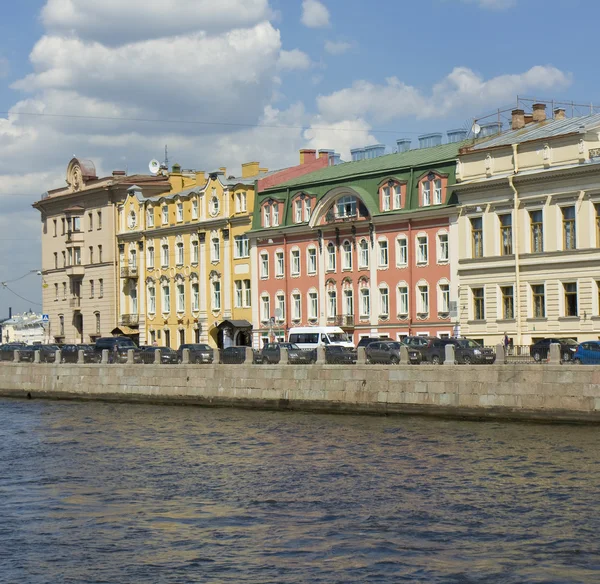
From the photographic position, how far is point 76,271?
91.1 meters

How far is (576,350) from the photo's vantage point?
125 ft

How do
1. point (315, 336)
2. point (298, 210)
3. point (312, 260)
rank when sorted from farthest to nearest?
point (298, 210)
point (312, 260)
point (315, 336)

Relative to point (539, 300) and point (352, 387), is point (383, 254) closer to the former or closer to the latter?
point (539, 300)

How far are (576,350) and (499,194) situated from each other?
19960mm

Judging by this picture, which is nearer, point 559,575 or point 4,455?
point 559,575

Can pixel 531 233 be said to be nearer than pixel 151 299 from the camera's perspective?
Yes

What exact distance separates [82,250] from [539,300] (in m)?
43.6

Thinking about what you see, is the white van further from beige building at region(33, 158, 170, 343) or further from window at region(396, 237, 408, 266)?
beige building at region(33, 158, 170, 343)

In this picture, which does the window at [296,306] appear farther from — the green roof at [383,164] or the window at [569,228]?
the window at [569,228]

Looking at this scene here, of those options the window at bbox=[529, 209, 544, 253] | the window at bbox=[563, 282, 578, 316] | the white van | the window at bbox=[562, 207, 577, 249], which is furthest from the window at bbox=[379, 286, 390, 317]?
the window at bbox=[562, 207, 577, 249]

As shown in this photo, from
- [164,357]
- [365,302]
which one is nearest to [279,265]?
[365,302]

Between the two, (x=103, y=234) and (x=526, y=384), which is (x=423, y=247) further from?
(x=103, y=234)

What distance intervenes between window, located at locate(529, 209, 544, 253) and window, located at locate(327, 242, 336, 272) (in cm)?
1441

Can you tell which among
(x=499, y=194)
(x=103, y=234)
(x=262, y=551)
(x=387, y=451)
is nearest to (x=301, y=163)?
(x=103, y=234)
